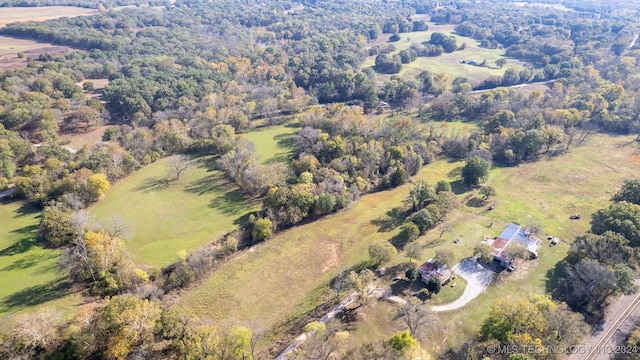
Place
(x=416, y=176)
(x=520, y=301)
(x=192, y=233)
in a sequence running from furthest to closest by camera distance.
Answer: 1. (x=416, y=176)
2. (x=192, y=233)
3. (x=520, y=301)

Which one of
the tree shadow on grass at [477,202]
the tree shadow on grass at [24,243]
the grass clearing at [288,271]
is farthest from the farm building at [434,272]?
the tree shadow on grass at [24,243]

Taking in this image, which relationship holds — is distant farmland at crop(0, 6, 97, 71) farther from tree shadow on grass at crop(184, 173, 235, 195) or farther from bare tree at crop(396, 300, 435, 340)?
bare tree at crop(396, 300, 435, 340)

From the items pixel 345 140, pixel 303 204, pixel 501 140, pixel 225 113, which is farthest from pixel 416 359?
pixel 225 113

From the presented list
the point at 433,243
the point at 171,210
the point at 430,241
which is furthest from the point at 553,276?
the point at 171,210

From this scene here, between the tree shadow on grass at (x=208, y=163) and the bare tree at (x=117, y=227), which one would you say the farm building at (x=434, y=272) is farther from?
the tree shadow on grass at (x=208, y=163)

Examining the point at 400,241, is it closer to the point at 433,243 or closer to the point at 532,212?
the point at 433,243

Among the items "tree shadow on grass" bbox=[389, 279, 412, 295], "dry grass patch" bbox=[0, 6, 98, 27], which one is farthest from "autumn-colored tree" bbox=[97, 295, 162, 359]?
"dry grass patch" bbox=[0, 6, 98, 27]

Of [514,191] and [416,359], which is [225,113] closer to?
[514,191]
